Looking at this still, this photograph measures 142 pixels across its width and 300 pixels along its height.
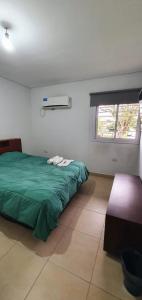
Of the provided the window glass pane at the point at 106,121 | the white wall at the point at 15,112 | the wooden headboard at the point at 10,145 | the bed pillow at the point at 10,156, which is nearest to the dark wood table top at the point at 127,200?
the window glass pane at the point at 106,121

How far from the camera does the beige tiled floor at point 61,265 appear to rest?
109 centimetres

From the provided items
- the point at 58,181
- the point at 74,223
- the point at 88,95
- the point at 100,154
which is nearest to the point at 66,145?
the point at 100,154

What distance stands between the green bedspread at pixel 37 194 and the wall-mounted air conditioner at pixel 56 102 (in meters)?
1.82

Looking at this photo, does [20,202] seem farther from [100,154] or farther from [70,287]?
[100,154]

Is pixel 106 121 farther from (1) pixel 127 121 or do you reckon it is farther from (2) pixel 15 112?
(2) pixel 15 112

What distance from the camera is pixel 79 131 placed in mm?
3541

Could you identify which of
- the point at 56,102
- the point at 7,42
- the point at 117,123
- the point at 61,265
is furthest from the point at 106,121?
the point at 61,265

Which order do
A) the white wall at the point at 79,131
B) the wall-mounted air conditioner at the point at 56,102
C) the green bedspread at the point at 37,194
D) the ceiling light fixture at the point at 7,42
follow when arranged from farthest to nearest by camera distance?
the wall-mounted air conditioner at the point at 56,102 → the white wall at the point at 79,131 → the ceiling light fixture at the point at 7,42 → the green bedspread at the point at 37,194

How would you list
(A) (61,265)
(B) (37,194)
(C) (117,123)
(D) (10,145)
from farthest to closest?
(D) (10,145) < (C) (117,123) < (B) (37,194) < (A) (61,265)

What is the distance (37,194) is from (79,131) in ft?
7.59

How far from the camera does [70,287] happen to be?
1.12 meters

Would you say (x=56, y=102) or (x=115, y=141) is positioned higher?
(x=56, y=102)

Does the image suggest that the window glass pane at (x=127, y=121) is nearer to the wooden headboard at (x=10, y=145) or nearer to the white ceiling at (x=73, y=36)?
the white ceiling at (x=73, y=36)

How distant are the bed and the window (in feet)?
4.15
